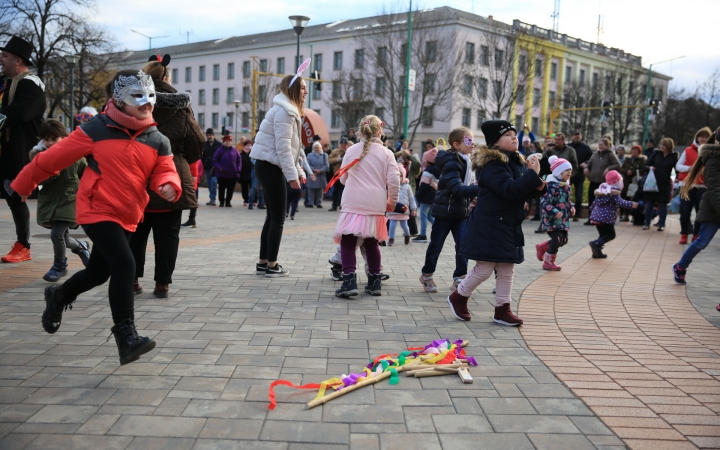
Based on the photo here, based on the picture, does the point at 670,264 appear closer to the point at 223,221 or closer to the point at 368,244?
the point at 368,244

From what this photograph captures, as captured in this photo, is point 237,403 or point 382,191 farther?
point 382,191

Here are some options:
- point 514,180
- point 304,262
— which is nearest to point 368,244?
point 514,180

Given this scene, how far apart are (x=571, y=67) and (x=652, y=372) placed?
68.9m

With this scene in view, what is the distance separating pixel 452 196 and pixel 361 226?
3.50 ft

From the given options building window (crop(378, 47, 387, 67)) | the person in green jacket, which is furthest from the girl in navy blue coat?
building window (crop(378, 47, 387, 67))

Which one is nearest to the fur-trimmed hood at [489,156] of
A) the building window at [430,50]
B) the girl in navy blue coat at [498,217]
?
the girl in navy blue coat at [498,217]

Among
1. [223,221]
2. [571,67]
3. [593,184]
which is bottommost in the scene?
[223,221]

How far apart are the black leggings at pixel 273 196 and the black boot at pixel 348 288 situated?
1.19m

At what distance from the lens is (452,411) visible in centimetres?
333

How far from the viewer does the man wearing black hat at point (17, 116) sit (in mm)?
6801

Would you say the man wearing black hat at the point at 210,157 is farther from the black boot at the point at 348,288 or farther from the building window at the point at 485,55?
the building window at the point at 485,55

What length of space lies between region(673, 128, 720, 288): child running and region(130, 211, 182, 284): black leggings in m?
4.98

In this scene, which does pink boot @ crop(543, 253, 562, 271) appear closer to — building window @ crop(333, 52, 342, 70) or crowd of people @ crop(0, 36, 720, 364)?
crowd of people @ crop(0, 36, 720, 364)

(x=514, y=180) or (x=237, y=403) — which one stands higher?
(x=514, y=180)
